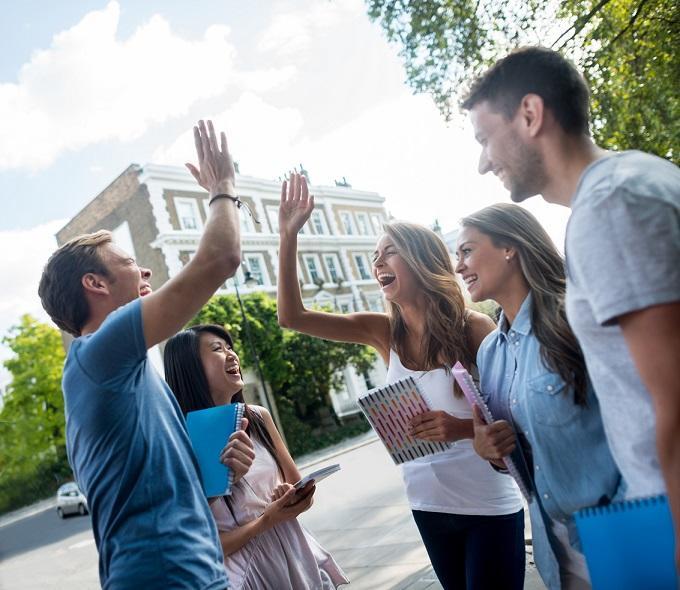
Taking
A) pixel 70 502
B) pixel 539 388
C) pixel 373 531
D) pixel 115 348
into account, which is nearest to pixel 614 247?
pixel 539 388

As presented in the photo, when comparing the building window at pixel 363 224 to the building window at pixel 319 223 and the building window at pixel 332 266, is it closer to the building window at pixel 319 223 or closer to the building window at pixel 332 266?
the building window at pixel 319 223

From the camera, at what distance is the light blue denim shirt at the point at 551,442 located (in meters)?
Answer: 1.72

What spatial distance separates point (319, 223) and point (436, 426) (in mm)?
38834

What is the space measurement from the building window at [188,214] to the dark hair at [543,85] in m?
30.5

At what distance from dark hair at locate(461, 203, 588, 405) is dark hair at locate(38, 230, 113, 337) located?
1378mm

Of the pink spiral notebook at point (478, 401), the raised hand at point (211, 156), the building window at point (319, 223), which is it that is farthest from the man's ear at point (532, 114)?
the building window at point (319, 223)

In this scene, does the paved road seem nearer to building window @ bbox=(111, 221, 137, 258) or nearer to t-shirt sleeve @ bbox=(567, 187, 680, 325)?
t-shirt sleeve @ bbox=(567, 187, 680, 325)

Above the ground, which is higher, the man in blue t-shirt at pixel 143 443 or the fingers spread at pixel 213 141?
the fingers spread at pixel 213 141

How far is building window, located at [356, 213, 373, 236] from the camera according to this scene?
44.5 meters

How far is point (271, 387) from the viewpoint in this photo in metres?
28.6

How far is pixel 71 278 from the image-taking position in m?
1.99

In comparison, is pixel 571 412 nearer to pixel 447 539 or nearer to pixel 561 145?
pixel 561 145

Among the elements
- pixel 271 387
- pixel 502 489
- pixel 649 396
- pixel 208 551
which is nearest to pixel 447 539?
pixel 502 489

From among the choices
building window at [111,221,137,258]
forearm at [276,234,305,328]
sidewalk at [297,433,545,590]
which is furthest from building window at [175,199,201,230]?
forearm at [276,234,305,328]
